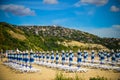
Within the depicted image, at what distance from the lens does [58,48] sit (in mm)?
62250

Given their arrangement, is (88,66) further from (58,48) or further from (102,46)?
(102,46)

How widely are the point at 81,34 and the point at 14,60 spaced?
65.7 meters

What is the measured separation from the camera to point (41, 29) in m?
85.8

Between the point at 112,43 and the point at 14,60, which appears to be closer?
the point at 14,60

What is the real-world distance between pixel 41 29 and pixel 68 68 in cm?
6761

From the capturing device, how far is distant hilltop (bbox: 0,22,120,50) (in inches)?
2018

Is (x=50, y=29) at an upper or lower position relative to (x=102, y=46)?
upper

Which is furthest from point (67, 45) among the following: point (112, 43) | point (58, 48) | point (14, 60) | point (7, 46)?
point (14, 60)

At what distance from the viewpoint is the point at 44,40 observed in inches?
2527

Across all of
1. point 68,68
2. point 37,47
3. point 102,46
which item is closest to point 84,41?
point 102,46

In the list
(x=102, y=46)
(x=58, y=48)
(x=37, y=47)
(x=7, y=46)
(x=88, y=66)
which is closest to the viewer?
(x=88, y=66)

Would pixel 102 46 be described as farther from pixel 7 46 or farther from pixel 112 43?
pixel 7 46

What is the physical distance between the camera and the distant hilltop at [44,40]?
168 ft

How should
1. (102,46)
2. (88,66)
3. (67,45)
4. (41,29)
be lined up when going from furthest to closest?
(41,29) → (102,46) → (67,45) → (88,66)
